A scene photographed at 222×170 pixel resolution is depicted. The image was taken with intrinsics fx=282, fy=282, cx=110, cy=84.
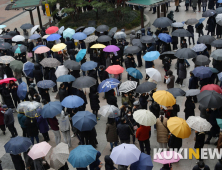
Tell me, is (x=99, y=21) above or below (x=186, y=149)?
above

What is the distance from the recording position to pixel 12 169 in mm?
Answer: 9133

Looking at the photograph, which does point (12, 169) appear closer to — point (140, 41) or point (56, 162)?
point (56, 162)

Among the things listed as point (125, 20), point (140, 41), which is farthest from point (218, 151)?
point (125, 20)

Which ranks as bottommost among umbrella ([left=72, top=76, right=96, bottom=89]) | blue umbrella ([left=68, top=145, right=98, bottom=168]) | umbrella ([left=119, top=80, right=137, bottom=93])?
blue umbrella ([left=68, top=145, right=98, bottom=168])

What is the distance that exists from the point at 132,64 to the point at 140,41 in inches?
63.1

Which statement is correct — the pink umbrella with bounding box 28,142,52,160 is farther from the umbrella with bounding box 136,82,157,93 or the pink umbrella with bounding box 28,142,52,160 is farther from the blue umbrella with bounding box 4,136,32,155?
the umbrella with bounding box 136,82,157,93

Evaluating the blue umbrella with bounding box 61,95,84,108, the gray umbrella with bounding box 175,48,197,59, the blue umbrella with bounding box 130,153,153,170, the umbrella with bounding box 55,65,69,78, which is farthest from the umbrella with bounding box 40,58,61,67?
the blue umbrella with bounding box 130,153,153,170

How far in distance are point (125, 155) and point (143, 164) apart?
0.49m

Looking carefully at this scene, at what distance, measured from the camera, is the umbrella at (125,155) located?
22.3 feet

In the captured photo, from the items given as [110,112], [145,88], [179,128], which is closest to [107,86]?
[145,88]

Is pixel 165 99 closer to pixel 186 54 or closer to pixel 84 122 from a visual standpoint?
pixel 84 122

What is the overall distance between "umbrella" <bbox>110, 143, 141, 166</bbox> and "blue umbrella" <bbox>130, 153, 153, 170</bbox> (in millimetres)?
164

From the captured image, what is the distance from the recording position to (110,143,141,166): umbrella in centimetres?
679

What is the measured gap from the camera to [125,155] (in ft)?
22.5
